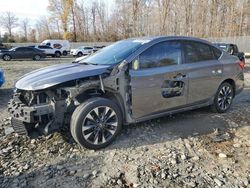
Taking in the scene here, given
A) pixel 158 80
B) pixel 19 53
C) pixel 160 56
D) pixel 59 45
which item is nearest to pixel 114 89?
pixel 158 80

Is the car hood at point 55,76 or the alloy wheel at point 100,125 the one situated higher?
the car hood at point 55,76

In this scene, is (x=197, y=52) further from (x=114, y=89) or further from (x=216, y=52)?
(x=114, y=89)

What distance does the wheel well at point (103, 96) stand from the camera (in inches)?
167

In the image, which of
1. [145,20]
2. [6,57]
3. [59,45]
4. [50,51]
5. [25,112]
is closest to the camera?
[25,112]

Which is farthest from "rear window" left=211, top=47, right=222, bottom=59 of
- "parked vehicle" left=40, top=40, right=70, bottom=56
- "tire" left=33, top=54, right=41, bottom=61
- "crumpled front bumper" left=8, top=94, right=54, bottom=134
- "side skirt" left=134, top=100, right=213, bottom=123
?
"parked vehicle" left=40, top=40, right=70, bottom=56

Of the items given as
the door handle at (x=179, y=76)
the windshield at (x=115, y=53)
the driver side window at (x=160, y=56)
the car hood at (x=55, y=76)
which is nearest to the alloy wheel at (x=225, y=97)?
the door handle at (x=179, y=76)

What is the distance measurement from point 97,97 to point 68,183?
1378mm

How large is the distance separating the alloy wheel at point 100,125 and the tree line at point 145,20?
141ft

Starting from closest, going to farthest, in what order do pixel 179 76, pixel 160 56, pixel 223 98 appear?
1. pixel 160 56
2. pixel 179 76
3. pixel 223 98

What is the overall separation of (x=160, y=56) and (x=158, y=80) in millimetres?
450

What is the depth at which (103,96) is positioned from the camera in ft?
14.4

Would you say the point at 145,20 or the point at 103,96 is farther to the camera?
the point at 145,20

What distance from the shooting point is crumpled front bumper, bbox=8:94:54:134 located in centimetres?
390

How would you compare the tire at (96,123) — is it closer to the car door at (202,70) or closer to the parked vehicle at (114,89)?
the parked vehicle at (114,89)
